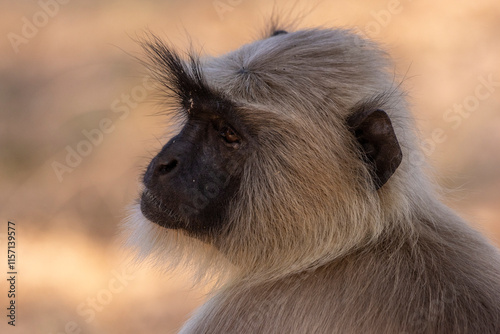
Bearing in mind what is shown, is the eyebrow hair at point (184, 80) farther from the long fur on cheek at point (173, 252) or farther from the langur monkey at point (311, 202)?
the long fur on cheek at point (173, 252)

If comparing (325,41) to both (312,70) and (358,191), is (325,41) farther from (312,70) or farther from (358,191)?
(358,191)

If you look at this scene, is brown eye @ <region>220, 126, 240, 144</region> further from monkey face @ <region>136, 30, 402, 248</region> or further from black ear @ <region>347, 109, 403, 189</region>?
black ear @ <region>347, 109, 403, 189</region>

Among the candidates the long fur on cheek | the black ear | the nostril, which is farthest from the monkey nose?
the black ear

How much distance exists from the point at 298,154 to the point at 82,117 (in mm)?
7334

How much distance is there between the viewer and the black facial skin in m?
3.11

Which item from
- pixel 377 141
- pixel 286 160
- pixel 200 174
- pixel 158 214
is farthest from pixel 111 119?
pixel 377 141

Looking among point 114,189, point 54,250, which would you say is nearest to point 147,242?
point 54,250

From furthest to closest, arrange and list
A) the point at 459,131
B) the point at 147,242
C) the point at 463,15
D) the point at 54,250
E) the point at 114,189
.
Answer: the point at 463,15
the point at 459,131
the point at 114,189
the point at 54,250
the point at 147,242

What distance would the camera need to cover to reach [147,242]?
3553 mm

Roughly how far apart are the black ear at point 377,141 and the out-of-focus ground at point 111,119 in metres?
4.20

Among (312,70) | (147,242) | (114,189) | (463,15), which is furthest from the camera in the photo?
(463,15)

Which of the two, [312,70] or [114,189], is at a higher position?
[312,70]

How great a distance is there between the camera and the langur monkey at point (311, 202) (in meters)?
2.90

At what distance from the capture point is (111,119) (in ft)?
31.9
